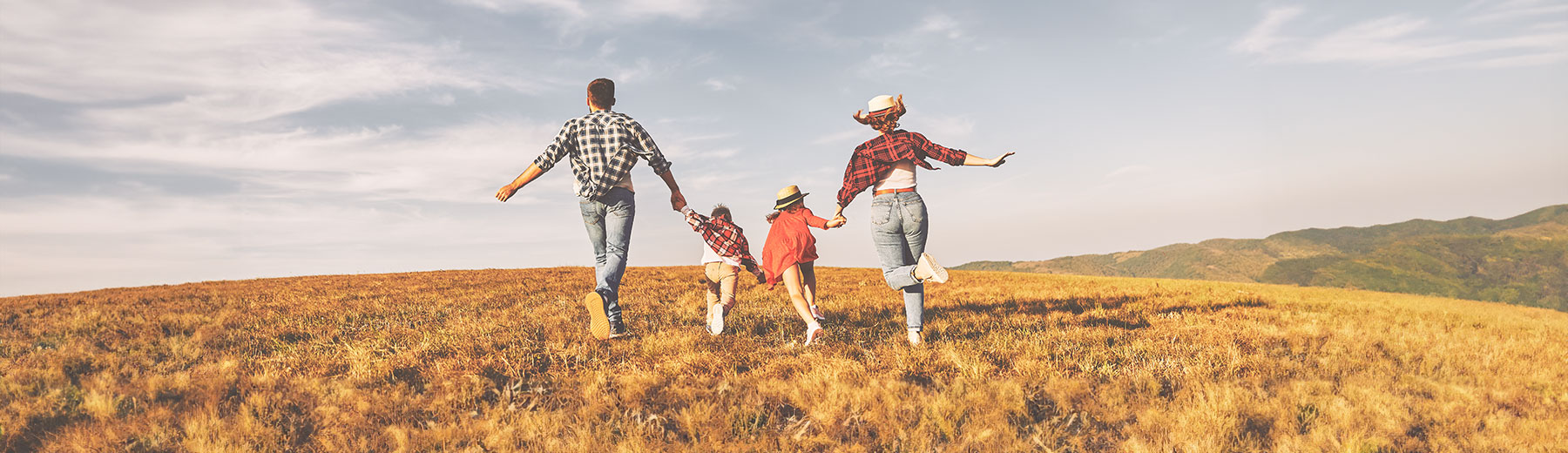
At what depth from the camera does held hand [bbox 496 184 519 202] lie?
6.50 metres

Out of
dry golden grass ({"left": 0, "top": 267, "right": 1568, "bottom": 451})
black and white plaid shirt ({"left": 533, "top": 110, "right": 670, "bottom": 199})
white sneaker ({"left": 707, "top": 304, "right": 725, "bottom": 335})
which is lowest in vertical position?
dry golden grass ({"left": 0, "top": 267, "right": 1568, "bottom": 451})

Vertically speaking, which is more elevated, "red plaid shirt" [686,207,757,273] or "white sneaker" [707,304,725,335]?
"red plaid shirt" [686,207,757,273]

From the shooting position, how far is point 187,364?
22.5ft

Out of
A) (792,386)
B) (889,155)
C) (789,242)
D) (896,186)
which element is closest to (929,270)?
(896,186)

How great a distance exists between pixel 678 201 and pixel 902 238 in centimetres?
238

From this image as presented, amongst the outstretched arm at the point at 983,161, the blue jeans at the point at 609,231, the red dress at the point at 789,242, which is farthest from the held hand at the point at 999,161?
the blue jeans at the point at 609,231

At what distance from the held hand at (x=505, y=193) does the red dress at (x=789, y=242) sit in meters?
2.65

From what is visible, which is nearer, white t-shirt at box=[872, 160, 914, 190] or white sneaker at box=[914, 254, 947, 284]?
white sneaker at box=[914, 254, 947, 284]

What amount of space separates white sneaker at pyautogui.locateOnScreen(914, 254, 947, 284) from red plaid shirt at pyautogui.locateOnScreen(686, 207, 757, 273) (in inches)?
77.6

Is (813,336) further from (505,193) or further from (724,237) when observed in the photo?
(505,193)

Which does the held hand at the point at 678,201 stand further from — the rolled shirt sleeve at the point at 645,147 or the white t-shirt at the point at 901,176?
the white t-shirt at the point at 901,176

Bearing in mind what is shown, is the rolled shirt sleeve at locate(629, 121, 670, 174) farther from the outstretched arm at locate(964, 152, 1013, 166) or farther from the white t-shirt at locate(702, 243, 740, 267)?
the outstretched arm at locate(964, 152, 1013, 166)

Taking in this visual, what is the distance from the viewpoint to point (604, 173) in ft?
21.9

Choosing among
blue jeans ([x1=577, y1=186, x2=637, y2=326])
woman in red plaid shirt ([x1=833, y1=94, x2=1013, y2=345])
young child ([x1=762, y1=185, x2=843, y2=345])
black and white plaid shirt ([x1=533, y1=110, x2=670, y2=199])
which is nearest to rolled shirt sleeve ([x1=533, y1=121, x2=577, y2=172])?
black and white plaid shirt ([x1=533, y1=110, x2=670, y2=199])
